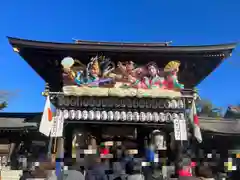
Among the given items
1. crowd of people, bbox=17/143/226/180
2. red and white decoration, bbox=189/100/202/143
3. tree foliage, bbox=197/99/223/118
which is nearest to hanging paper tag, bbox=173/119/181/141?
red and white decoration, bbox=189/100/202/143

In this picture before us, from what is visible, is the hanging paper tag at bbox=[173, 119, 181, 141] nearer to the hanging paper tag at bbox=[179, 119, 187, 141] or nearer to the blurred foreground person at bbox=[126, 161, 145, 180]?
the hanging paper tag at bbox=[179, 119, 187, 141]

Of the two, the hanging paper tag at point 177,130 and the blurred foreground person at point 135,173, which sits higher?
the hanging paper tag at point 177,130

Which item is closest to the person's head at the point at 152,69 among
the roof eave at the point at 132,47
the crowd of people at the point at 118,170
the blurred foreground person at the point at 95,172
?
the roof eave at the point at 132,47

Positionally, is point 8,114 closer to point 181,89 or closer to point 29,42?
point 29,42

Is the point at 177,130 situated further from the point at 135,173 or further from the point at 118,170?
the point at 135,173

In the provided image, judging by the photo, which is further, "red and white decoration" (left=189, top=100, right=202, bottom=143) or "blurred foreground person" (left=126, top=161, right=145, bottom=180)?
"red and white decoration" (left=189, top=100, right=202, bottom=143)

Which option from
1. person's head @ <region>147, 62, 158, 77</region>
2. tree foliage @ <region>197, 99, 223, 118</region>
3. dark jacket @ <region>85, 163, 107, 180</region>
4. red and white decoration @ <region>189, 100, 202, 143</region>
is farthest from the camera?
tree foliage @ <region>197, 99, 223, 118</region>

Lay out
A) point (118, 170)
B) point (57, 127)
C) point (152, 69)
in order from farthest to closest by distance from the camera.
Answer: point (152, 69) < point (57, 127) < point (118, 170)

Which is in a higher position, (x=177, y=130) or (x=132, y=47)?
(x=132, y=47)

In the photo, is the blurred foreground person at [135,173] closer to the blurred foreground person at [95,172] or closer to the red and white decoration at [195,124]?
the blurred foreground person at [95,172]

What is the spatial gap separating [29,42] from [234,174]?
8303 millimetres

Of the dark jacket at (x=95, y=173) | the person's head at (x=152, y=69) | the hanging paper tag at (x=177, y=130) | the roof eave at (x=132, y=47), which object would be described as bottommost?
the dark jacket at (x=95, y=173)

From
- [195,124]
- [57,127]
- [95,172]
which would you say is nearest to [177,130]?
[195,124]

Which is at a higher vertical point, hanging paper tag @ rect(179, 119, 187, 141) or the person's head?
the person's head
